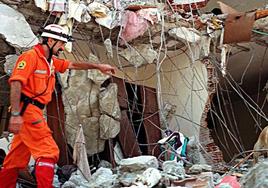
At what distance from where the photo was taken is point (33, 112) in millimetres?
3734

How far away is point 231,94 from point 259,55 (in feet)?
5.35

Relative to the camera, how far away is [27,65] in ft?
12.1

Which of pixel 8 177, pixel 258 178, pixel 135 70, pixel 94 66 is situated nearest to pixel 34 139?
pixel 8 177

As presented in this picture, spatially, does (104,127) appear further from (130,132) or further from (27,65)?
(27,65)

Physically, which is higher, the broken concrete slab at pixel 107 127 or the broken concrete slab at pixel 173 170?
the broken concrete slab at pixel 173 170

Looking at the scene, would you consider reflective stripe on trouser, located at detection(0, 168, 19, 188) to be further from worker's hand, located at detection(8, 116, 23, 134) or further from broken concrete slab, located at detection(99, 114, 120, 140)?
broken concrete slab, located at detection(99, 114, 120, 140)

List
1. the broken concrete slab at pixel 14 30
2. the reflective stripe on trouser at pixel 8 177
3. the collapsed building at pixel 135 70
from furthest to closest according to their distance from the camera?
the collapsed building at pixel 135 70 → the broken concrete slab at pixel 14 30 → the reflective stripe on trouser at pixel 8 177

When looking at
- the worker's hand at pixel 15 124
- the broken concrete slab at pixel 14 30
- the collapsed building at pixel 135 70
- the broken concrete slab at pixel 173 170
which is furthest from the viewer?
the collapsed building at pixel 135 70

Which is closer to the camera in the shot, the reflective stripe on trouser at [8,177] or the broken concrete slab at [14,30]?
the reflective stripe on trouser at [8,177]

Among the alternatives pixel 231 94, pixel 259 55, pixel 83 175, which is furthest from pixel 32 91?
pixel 231 94

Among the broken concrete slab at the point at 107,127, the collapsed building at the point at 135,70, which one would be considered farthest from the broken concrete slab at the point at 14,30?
the broken concrete slab at the point at 107,127

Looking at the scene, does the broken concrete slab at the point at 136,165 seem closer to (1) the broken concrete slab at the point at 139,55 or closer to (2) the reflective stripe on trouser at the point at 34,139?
(2) the reflective stripe on trouser at the point at 34,139

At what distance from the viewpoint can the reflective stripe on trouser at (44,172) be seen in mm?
3607

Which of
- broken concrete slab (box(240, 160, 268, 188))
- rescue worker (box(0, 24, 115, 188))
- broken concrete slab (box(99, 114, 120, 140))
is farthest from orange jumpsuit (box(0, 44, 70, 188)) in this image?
broken concrete slab (box(240, 160, 268, 188))
